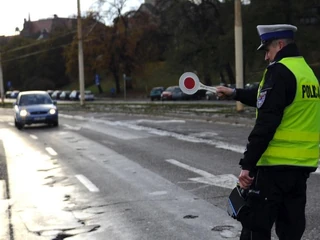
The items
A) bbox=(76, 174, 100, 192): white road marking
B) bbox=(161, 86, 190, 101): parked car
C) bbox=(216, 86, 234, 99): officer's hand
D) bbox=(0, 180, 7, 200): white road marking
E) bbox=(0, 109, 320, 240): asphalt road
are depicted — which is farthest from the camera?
bbox=(161, 86, 190, 101): parked car

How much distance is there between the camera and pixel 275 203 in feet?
11.2

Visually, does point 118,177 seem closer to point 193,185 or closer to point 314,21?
point 193,185

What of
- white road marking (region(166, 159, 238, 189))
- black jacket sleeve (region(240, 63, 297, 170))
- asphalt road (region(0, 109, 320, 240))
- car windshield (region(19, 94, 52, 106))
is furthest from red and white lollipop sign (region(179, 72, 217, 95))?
car windshield (region(19, 94, 52, 106))

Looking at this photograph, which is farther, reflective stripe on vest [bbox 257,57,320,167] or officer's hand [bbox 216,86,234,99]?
officer's hand [bbox 216,86,234,99]

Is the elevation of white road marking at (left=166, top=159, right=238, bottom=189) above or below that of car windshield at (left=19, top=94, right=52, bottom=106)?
below

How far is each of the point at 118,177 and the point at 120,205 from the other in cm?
217

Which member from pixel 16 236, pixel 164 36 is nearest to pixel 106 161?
pixel 16 236

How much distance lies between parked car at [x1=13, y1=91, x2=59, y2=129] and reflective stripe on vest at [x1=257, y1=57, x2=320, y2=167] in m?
18.5

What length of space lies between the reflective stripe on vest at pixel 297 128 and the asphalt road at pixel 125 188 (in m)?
2.09

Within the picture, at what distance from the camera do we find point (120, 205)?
6918 millimetres

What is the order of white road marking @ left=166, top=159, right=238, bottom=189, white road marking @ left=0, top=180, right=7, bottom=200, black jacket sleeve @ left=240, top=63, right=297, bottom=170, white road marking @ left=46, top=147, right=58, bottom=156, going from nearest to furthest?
1. black jacket sleeve @ left=240, top=63, right=297, bottom=170
2. white road marking @ left=0, top=180, right=7, bottom=200
3. white road marking @ left=166, top=159, right=238, bottom=189
4. white road marking @ left=46, top=147, right=58, bottom=156

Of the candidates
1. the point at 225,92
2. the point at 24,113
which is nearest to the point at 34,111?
the point at 24,113

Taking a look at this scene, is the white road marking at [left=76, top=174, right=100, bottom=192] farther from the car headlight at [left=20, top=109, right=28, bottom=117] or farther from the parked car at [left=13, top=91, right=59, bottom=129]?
the car headlight at [left=20, top=109, right=28, bottom=117]

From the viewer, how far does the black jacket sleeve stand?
3.29 m
